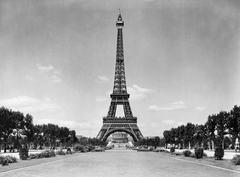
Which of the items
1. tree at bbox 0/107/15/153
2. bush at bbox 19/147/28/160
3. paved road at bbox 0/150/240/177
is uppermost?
tree at bbox 0/107/15/153

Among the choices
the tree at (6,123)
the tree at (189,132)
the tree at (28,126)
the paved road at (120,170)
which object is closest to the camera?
the paved road at (120,170)

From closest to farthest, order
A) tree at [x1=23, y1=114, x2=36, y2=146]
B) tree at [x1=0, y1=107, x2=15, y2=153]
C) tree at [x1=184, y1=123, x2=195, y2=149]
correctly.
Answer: tree at [x1=0, y1=107, x2=15, y2=153] → tree at [x1=23, y1=114, x2=36, y2=146] → tree at [x1=184, y1=123, x2=195, y2=149]

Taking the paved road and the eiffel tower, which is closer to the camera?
the paved road

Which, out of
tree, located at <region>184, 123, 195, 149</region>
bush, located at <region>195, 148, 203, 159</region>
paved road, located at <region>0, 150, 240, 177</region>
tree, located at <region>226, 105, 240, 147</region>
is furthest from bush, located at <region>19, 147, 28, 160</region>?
tree, located at <region>184, 123, 195, 149</region>

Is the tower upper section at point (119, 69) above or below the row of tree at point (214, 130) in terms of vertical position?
above

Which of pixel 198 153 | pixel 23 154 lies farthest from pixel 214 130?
pixel 23 154

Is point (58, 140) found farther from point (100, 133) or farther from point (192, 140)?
point (192, 140)

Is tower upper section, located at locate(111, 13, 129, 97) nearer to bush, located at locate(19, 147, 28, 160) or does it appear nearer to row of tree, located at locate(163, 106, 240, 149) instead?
row of tree, located at locate(163, 106, 240, 149)

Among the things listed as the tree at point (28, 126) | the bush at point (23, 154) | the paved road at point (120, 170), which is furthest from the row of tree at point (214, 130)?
the tree at point (28, 126)

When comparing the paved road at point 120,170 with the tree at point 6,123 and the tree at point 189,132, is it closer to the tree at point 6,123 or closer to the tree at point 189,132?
the tree at point 6,123
